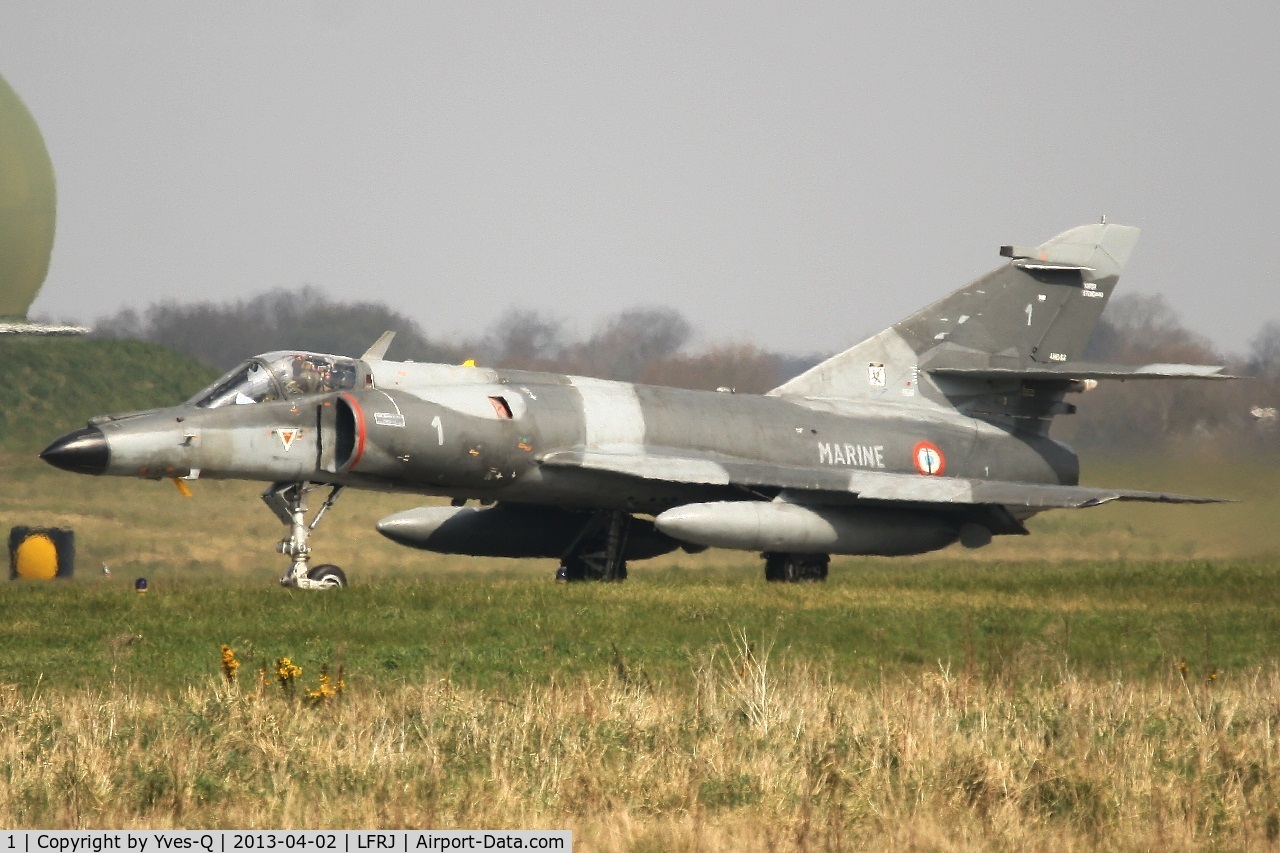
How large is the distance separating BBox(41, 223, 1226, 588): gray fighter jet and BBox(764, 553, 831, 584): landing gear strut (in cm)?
2

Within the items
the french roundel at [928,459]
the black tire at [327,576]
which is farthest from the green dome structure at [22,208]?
the french roundel at [928,459]

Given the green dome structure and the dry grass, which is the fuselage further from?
the green dome structure

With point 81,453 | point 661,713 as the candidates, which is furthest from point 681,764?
point 81,453

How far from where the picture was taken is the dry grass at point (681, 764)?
6.86 meters

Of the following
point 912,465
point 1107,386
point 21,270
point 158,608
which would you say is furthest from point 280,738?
point 21,270

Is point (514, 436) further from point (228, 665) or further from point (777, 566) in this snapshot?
point (228, 665)

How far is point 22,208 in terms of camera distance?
3419 centimetres

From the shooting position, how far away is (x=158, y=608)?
44.3ft

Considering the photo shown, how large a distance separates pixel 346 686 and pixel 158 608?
176 inches

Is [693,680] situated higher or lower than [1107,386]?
lower

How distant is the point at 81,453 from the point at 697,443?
6.24m

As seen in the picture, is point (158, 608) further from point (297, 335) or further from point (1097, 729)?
point (297, 335)

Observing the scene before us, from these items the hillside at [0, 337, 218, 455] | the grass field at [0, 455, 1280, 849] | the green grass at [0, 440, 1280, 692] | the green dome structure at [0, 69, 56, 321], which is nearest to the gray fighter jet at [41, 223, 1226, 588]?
the green grass at [0, 440, 1280, 692]

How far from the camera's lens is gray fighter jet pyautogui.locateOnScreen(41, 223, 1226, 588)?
16047mm
